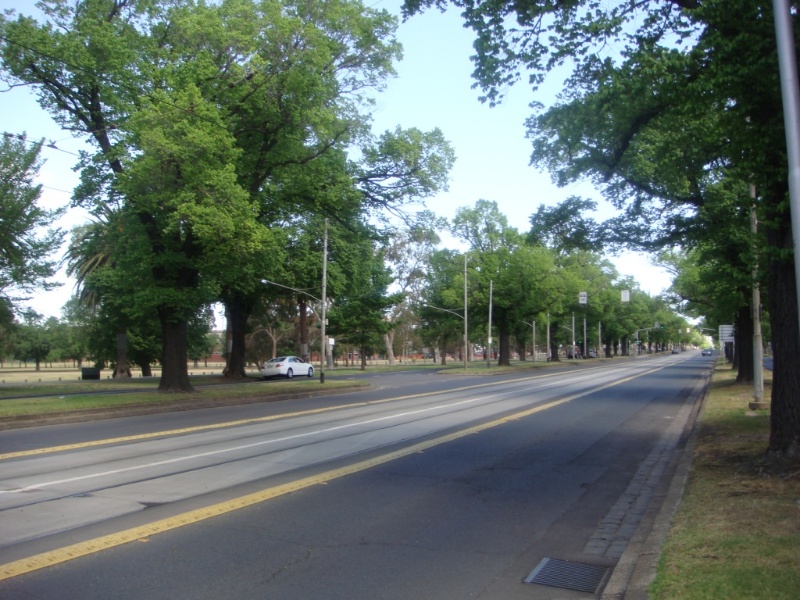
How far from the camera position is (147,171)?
1947cm

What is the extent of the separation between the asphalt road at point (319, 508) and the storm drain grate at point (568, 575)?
3 cm

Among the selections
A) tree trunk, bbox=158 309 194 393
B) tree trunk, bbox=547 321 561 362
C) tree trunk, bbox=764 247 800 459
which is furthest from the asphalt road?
tree trunk, bbox=547 321 561 362

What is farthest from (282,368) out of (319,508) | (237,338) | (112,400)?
(319,508)

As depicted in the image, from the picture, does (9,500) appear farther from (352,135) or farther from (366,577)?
(352,135)

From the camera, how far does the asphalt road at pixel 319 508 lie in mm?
5371

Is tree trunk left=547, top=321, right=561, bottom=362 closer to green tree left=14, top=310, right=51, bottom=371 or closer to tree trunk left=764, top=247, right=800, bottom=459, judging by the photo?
green tree left=14, top=310, right=51, bottom=371

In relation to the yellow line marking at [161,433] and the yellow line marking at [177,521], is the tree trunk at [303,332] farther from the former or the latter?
the yellow line marking at [177,521]

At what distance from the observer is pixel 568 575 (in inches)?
225

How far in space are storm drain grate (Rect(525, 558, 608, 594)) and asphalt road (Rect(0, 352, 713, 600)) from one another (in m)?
0.03

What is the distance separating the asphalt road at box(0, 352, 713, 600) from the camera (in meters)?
5.37

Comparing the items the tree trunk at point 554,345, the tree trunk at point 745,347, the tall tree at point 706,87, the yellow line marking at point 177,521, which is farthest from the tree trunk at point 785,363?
the tree trunk at point 554,345

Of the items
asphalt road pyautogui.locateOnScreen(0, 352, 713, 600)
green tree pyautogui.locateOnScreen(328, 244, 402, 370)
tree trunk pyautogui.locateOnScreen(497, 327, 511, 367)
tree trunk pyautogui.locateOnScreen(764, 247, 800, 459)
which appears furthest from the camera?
tree trunk pyautogui.locateOnScreen(497, 327, 511, 367)

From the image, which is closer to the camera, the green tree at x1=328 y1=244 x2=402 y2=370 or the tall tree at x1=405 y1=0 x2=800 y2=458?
the tall tree at x1=405 y1=0 x2=800 y2=458

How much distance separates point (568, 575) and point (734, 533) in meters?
1.73
